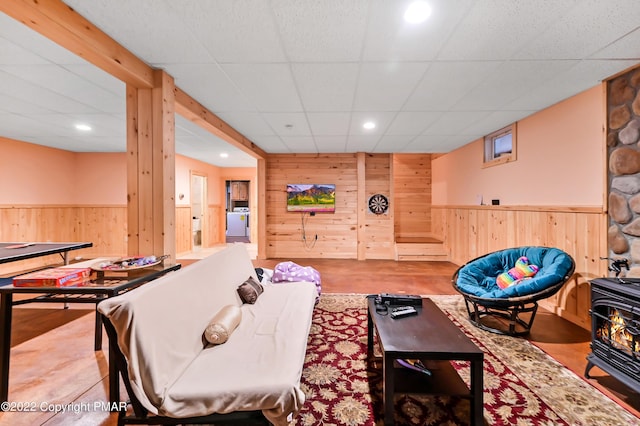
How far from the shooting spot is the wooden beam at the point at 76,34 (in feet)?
5.00

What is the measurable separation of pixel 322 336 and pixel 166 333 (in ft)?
4.93

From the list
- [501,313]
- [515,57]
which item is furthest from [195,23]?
[501,313]

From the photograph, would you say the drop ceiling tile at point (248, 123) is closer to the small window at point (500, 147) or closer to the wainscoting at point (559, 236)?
the small window at point (500, 147)

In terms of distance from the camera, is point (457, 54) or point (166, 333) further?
point (457, 54)

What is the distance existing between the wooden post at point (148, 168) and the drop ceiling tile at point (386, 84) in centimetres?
186

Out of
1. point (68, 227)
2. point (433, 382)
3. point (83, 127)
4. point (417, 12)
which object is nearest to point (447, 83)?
point (417, 12)

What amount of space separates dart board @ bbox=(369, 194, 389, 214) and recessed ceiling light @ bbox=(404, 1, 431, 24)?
15.5ft

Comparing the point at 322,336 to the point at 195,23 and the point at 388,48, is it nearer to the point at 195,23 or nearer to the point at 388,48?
the point at 388,48

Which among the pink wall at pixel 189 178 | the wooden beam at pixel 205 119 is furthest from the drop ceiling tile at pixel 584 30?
the pink wall at pixel 189 178

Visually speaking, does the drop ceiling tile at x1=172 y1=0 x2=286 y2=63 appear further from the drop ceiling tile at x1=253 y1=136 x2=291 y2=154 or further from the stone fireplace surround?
the stone fireplace surround

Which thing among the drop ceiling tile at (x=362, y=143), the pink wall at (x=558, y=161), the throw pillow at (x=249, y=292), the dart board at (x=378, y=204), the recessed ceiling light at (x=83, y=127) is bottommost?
the throw pillow at (x=249, y=292)

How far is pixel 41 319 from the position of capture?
2.93 meters

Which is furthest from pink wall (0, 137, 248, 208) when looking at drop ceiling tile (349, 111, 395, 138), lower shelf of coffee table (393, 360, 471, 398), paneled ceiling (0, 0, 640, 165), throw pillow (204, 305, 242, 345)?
lower shelf of coffee table (393, 360, 471, 398)

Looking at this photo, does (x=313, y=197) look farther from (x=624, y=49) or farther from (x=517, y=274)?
(x=624, y=49)
